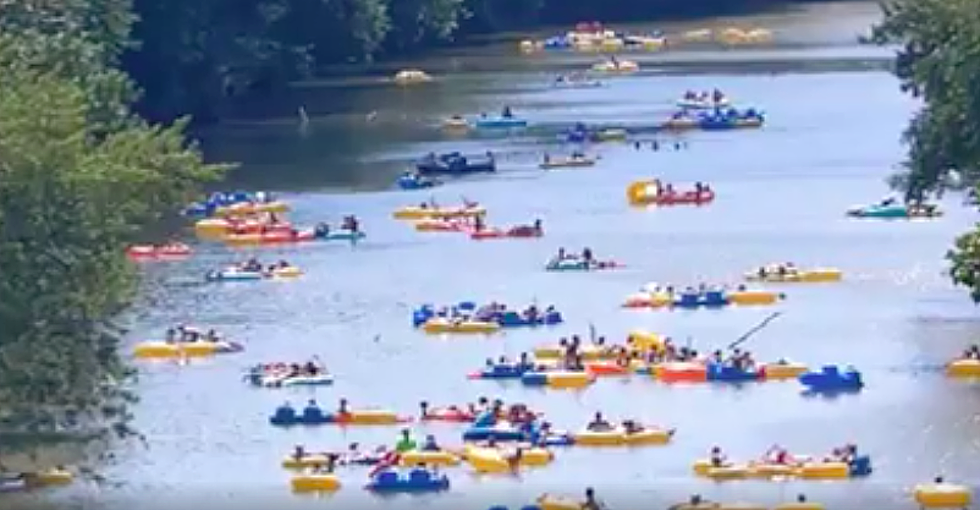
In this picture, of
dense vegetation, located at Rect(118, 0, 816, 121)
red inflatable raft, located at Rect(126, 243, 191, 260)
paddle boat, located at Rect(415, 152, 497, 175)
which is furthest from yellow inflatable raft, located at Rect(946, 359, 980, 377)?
dense vegetation, located at Rect(118, 0, 816, 121)

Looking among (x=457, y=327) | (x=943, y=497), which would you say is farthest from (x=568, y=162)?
(x=943, y=497)

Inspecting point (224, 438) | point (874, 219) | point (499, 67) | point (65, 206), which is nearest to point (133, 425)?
point (224, 438)

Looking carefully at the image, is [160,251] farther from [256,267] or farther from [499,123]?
[499,123]

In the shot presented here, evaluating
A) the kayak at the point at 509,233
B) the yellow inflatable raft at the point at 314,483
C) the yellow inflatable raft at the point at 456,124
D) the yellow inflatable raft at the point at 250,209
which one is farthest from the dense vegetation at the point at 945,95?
the yellow inflatable raft at the point at 456,124

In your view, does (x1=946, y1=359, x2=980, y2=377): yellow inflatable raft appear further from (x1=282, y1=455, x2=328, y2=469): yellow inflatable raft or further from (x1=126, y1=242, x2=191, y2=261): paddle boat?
(x1=126, y1=242, x2=191, y2=261): paddle boat

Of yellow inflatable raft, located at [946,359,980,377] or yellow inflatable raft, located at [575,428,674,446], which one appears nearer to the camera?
yellow inflatable raft, located at [575,428,674,446]

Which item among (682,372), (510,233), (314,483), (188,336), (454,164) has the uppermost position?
(454,164)
